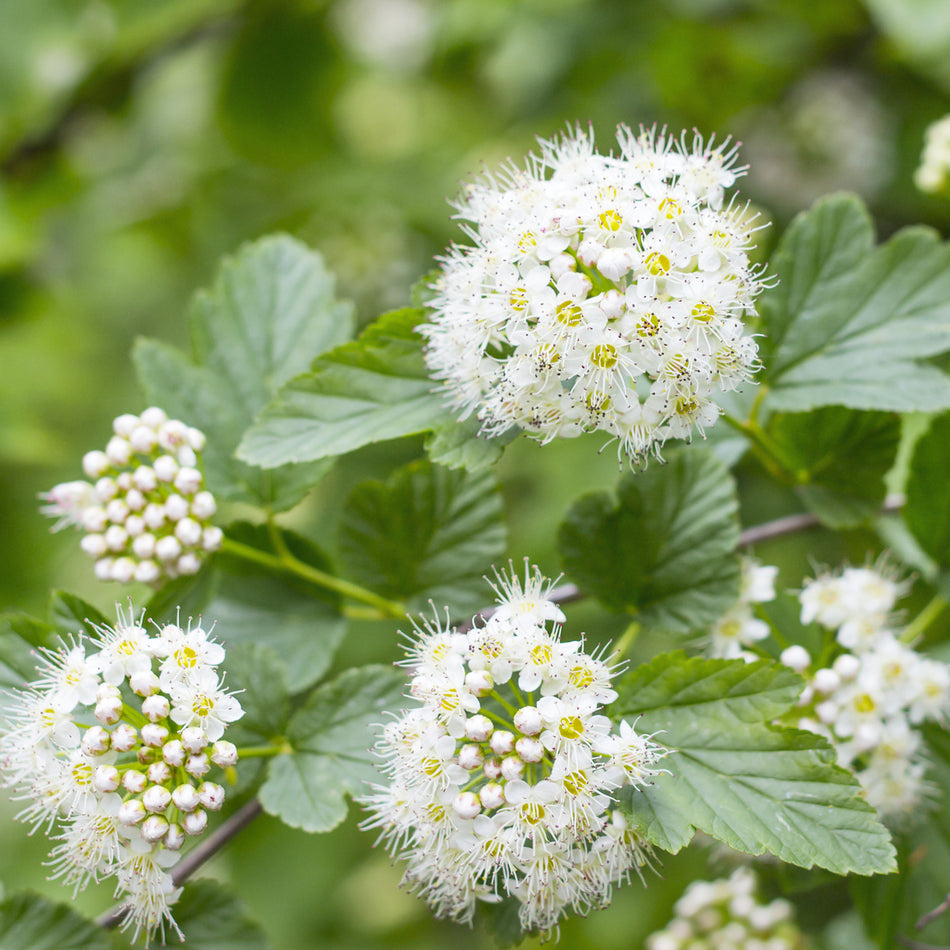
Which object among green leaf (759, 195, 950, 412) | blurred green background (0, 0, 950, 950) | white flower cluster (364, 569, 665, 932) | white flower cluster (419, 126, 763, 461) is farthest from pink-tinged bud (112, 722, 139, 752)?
blurred green background (0, 0, 950, 950)

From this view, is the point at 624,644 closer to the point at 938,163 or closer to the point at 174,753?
the point at 174,753

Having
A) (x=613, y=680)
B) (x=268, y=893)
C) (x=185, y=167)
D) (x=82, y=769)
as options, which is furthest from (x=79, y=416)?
(x=613, y=680)

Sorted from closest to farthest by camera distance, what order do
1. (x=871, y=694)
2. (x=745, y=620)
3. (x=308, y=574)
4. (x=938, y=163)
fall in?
1. (x=871, y=694)
2. (x=745, y=620)
3. (x=308, y=574)
4. (x=938, y=163)

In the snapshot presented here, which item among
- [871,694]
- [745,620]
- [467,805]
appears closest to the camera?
[467,805]

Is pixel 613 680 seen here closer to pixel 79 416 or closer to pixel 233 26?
pixel 79 416

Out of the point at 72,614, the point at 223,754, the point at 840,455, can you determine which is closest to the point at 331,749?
the point at 223,754

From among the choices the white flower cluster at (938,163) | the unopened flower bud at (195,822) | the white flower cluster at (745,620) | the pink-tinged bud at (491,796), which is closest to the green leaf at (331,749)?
the unopened flower bud at (195,822)

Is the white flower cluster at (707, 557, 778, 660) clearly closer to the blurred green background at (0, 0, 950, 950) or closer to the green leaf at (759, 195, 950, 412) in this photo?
the green leaf at (759, 195, 950, 412)
